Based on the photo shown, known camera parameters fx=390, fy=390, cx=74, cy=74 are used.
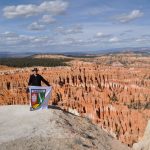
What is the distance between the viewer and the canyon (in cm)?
7400

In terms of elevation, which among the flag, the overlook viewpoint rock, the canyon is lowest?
the canyon

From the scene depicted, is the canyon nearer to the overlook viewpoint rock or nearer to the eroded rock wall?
the eroded rock wall

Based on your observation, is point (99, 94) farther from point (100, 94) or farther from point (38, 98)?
point (38, 98)

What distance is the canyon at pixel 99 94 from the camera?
243 feet

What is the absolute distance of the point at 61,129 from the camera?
61.1ft

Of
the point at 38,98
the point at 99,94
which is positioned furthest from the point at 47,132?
the point at 99,94

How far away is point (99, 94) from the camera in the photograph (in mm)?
91125

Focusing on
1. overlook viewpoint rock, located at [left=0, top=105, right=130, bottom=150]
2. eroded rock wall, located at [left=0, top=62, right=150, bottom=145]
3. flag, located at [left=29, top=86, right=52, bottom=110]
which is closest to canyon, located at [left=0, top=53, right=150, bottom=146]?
eroded rock wall, located at [left=0, top=62, right=150, bottom=145]

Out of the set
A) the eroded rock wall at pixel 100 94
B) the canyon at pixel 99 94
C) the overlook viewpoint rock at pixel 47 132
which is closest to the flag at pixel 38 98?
the overlook viewpoint rock at pixel 47 132

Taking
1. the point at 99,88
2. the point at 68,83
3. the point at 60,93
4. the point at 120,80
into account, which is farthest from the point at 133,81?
the point at 60,93

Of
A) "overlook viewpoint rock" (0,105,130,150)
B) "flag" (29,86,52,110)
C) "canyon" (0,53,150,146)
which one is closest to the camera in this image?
"overlook viewpoint rock" (0,105,130,150)

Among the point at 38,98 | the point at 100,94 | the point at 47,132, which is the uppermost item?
the point at 38,98

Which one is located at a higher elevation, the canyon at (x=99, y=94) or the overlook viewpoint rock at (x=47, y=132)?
the overlook viewpoint rock at (x=47, y=132)

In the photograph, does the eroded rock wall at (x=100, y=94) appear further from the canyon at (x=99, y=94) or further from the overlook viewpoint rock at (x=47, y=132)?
the overlook viewpoint rock at (x=47, y=132)
